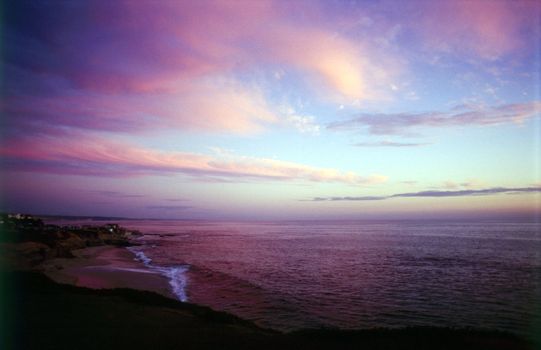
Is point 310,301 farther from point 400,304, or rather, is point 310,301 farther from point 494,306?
point 494,306

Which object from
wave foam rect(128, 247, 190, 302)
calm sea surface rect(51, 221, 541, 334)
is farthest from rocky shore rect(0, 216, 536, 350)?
wave foam rect(128, 247, 190, 302)

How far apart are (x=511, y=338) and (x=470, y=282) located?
1498cm

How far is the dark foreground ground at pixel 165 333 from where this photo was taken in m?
11.3

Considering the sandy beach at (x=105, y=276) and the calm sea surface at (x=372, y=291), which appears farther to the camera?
the sandy beach at (x=105, y=276)

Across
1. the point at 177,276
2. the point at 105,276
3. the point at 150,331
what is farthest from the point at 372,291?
the point at 105,276

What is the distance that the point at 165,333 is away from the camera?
486 inches

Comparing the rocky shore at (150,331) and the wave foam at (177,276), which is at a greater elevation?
the rocky shore at (150,331)

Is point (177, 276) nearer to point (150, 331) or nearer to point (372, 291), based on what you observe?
point (372, 291)

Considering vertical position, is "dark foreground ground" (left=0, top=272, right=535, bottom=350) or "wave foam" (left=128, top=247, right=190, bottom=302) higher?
"dark foreground ground" (left=0, top=272, right=535, bottom=350)

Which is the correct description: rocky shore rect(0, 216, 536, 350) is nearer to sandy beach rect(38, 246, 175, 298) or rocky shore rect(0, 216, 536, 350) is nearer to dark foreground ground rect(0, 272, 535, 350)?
dark foreground ground rect(0, 272, 535, 350)

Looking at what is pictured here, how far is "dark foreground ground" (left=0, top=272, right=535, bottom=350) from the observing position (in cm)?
1127

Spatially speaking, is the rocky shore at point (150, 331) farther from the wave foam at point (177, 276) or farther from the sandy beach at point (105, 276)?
the sandy beach at point (105, 276)

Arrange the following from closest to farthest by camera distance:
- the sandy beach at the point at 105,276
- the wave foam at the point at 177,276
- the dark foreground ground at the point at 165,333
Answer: the dark foreground ground at the point at 165,333, the wave foam at the point at 177,276, the sandy beach at the point at 105,276

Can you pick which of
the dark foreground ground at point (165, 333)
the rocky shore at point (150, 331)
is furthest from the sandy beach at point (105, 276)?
the dark foreground ground at point (165, 333)
